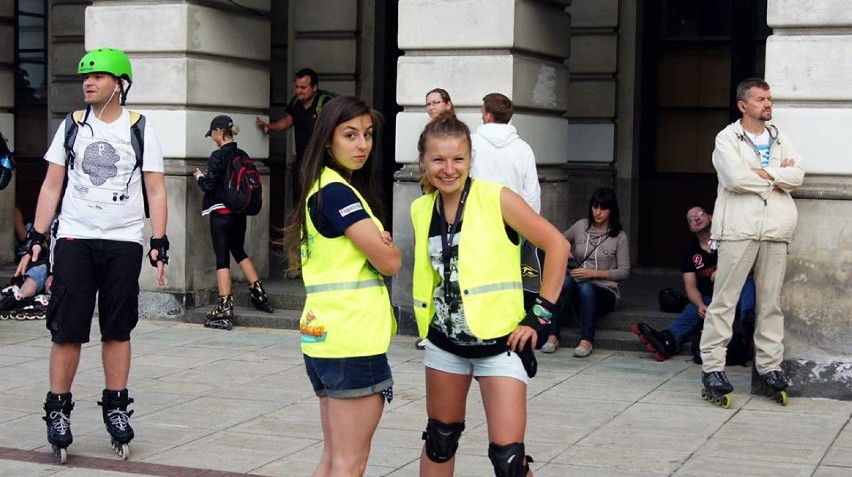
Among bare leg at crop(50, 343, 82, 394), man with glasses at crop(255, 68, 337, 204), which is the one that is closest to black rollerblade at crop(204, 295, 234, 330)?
man with glasses at crop(255, 68, 337, 204)

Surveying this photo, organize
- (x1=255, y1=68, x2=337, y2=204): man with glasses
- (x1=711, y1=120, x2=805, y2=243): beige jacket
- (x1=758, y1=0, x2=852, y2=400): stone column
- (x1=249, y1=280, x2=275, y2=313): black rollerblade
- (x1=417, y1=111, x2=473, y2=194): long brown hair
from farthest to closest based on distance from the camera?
(x1=255, y1=68, x2=337, y2=204): man with glasses
(x1=249, y1=280, x2=275, y2=313): black rollerblade
(x1=758, y1=0, x2=852, y2=400): stone column
(x1=711, y1=120, x2=805, y2=243): beige jacket
(x1=417, y1=111, x2=473, y2=194): long brown hair

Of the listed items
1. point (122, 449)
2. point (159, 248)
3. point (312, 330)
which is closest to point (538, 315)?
point (312, 330)

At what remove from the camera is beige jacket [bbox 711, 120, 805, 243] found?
29.0ft

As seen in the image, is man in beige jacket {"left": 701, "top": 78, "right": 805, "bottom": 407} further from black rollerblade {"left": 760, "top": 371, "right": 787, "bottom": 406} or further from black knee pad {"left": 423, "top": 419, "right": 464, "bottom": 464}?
black knee pad {"left": 423, "top": 419, "right": 464, "bottom": 464}

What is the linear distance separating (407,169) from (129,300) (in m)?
4.57

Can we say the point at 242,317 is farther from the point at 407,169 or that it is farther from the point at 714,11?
the point at 714,11

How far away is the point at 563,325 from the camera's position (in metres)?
11.5

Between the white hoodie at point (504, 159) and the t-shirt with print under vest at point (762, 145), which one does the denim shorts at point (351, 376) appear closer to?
the t-shirt with print under vest at point (762, 145)

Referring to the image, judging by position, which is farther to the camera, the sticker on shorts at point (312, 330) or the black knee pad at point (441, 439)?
the black knee pad at point (441, 439)

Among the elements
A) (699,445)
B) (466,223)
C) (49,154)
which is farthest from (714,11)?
(466,223)

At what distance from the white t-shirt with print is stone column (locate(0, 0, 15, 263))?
304 inches

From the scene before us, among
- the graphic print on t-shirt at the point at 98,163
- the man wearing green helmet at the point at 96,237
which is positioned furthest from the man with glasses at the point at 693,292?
the graphic print on t-shirt at the point at 98,163

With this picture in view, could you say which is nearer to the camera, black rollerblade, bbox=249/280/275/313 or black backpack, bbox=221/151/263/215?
black backpack, bbox=221/151/263/215

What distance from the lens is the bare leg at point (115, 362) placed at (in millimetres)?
7426
